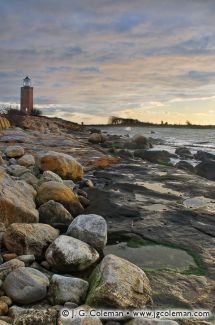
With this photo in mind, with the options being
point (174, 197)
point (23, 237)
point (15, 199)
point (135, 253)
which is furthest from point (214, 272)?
point (174, 197)

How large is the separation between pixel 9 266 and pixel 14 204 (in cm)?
159

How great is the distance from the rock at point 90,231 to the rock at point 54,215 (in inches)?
35.3

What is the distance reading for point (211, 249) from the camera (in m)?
6.14

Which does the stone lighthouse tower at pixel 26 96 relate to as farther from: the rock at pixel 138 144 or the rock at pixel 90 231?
the rock at pixel 90 231

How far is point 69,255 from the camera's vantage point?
16.0 feet

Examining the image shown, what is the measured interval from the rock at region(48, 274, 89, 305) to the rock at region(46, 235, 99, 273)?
1.50 feet

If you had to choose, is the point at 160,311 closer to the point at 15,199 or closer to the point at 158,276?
the point at 158,276

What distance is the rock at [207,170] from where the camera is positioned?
1320cm

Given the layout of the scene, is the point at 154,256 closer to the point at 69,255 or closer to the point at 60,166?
the point at 69,255

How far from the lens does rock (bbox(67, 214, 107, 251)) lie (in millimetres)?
5530

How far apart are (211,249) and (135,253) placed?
1217 mm

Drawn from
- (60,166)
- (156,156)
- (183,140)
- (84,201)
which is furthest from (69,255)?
(183,140)

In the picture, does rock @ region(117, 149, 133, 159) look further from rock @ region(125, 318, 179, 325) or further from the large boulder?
rock @ region(125, 318, 179, 325)

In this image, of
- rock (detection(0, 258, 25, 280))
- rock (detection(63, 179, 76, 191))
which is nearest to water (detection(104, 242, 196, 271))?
rock (detection(0, 258, 25, 280))
